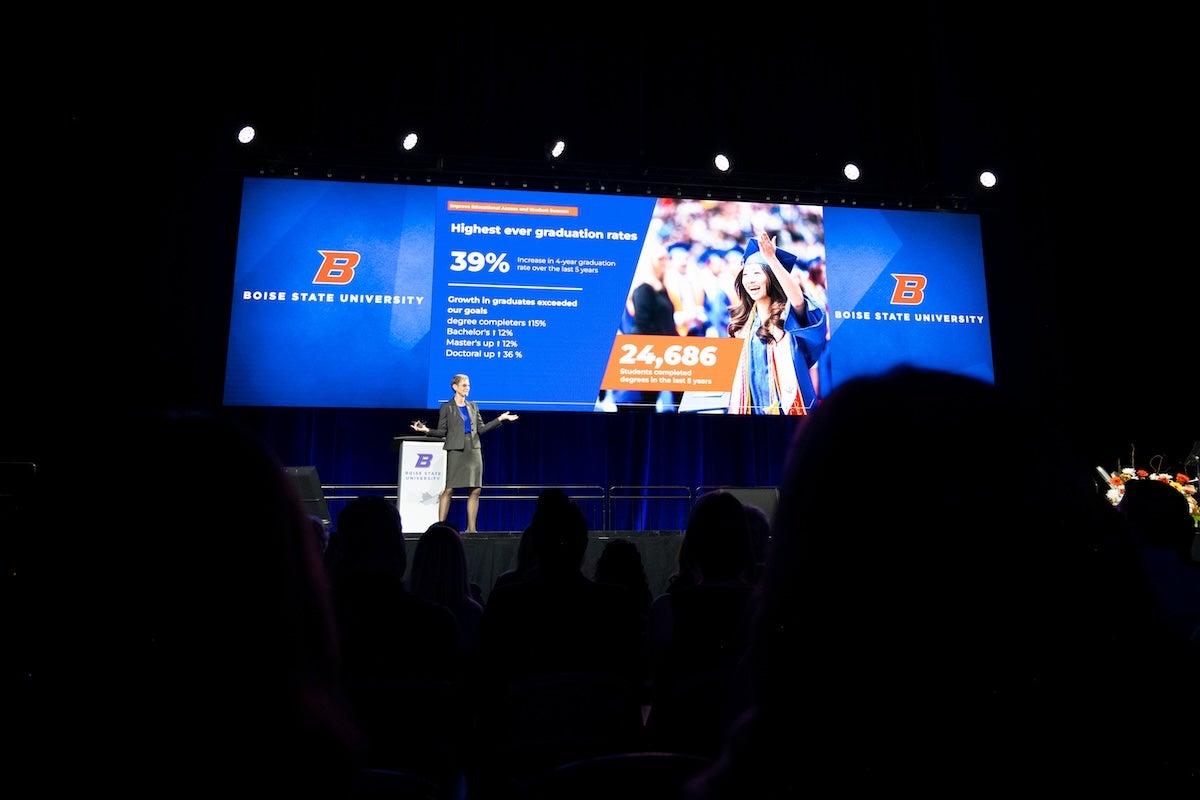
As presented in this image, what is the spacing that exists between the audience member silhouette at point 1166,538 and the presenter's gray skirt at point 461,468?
19.0 feet

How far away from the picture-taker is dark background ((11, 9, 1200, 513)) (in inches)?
320

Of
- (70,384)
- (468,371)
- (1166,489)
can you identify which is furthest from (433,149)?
(1166,489)

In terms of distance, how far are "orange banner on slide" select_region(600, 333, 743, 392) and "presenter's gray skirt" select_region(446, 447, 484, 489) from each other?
151 centimetres

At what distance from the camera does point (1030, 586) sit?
2.31 feet

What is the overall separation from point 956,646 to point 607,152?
886 centimetres

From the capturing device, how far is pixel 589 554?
636 cm

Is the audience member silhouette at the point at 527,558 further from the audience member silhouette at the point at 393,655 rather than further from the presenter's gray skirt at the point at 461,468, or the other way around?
the presenter's gray skirt at the point at 461,468

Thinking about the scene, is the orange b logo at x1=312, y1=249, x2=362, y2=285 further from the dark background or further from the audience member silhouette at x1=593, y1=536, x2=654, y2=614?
the audience member silhouette at x1=593, y1=536, x2=654, y2=614

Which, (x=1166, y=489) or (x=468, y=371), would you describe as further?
(x=468, y=371)

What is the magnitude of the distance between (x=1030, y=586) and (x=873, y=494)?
158mm

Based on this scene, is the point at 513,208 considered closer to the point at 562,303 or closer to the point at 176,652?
the point at 562,303

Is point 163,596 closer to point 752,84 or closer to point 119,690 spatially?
point 119,690

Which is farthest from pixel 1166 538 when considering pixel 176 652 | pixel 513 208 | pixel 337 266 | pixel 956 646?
pixel 337 266

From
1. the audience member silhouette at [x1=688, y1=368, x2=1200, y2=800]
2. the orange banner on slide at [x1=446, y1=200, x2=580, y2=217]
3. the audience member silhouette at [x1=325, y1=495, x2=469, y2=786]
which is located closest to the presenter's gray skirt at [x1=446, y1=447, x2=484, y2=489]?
the orange banner on slide at [x1=446, y1=200, x2=580, y2=217]
